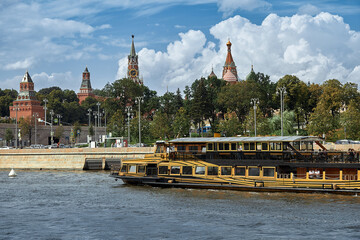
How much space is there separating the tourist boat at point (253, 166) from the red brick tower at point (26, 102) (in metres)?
134

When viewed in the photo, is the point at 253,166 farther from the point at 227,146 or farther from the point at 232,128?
the point at 232,128

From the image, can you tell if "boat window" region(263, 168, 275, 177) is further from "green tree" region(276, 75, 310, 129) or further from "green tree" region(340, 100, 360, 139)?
"green tree" region(276, 75, 310, 129)

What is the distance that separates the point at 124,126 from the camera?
115062 mm

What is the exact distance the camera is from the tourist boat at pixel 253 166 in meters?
43.0

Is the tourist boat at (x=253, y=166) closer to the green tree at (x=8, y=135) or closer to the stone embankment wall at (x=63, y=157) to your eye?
the stone embankment wall at (x=63, y=157)

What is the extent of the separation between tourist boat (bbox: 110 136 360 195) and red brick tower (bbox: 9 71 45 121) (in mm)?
134405

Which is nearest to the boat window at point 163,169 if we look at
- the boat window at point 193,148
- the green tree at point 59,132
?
the boat window at point 193,148

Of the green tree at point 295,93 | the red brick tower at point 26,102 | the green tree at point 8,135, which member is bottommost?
the green tree at point 8,135

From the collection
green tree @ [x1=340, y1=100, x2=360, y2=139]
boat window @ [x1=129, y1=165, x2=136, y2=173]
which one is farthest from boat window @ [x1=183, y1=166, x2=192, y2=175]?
green tree @ [x1=340, y1=100, x2=360, y2=139]

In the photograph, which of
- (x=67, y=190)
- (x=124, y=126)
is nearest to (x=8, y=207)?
(x=67, y=190)

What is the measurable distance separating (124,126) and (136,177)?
6475cm

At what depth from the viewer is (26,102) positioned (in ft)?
584

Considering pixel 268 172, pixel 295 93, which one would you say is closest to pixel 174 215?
pixel 268 172

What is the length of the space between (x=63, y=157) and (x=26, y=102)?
4125 inches
